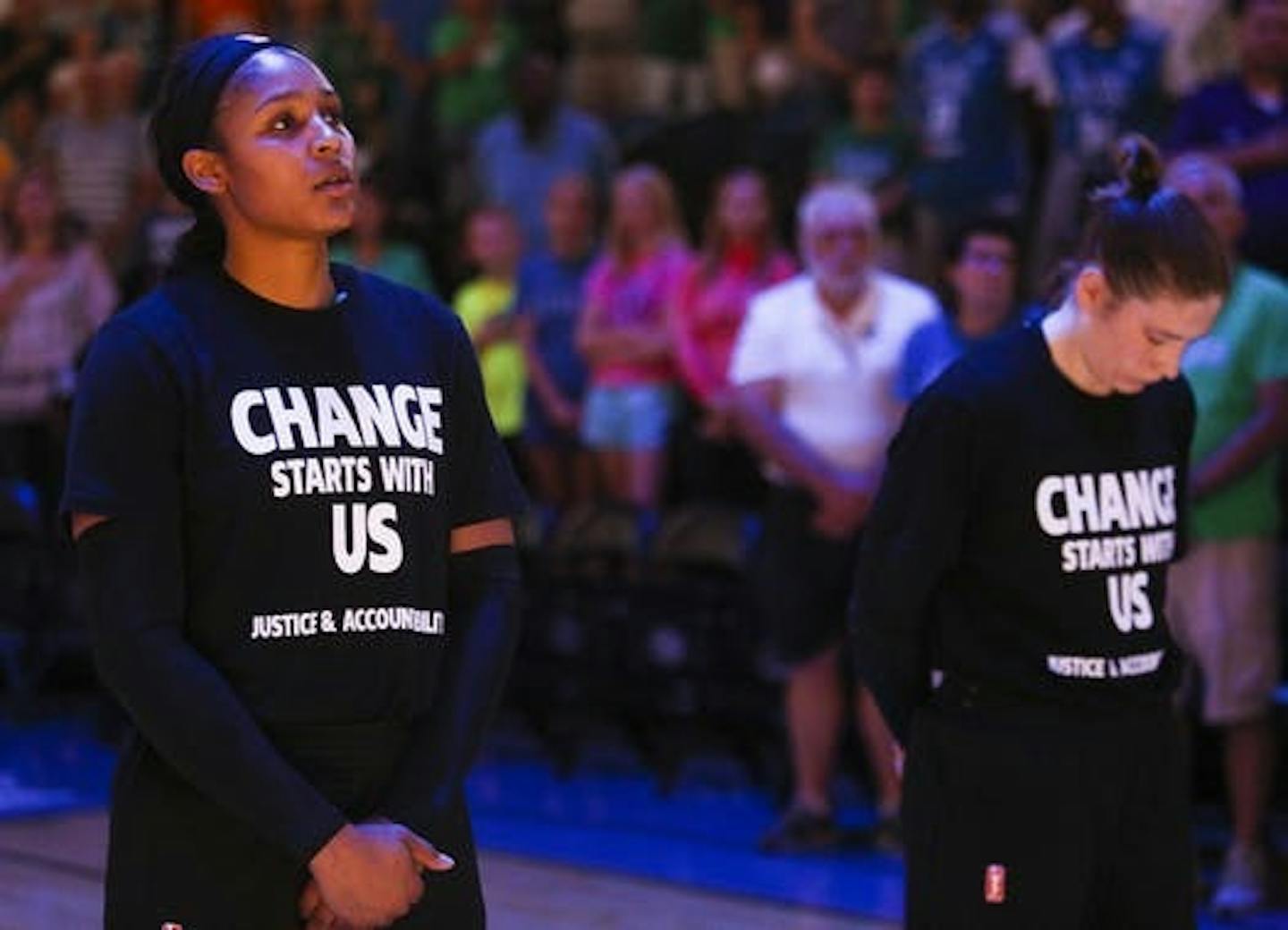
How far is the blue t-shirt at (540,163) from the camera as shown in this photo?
33.5 ft

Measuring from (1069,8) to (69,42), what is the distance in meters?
6.34

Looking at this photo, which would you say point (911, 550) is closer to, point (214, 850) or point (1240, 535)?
point (214, 850)

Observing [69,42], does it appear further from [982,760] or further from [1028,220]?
[982,760]

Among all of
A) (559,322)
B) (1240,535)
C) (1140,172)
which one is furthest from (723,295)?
(1140,172)

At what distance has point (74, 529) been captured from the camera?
2.81 m

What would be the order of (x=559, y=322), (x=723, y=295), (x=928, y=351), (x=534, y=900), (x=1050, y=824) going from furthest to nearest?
1. (x=559, y=322)
2. (x=723, y=295)
3. (x=928, y=351)
4. (x=534, y=900)
5. (x=1050, y=824)

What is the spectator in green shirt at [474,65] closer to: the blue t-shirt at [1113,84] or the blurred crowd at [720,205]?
the blurred crowd at [720,205]

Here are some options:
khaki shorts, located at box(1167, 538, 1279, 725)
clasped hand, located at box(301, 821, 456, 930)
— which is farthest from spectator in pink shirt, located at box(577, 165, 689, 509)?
clasped hand, located at box(301, 821, 456, 930)

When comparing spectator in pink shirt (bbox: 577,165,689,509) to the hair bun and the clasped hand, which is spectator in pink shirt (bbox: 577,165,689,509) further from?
the clasped hand

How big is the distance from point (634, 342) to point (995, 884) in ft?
17.7

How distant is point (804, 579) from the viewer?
7.45m

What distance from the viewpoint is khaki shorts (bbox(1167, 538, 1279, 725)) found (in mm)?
6707

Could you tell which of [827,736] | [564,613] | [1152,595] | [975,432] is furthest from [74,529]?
[564,613]

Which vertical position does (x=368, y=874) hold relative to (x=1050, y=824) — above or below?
above
